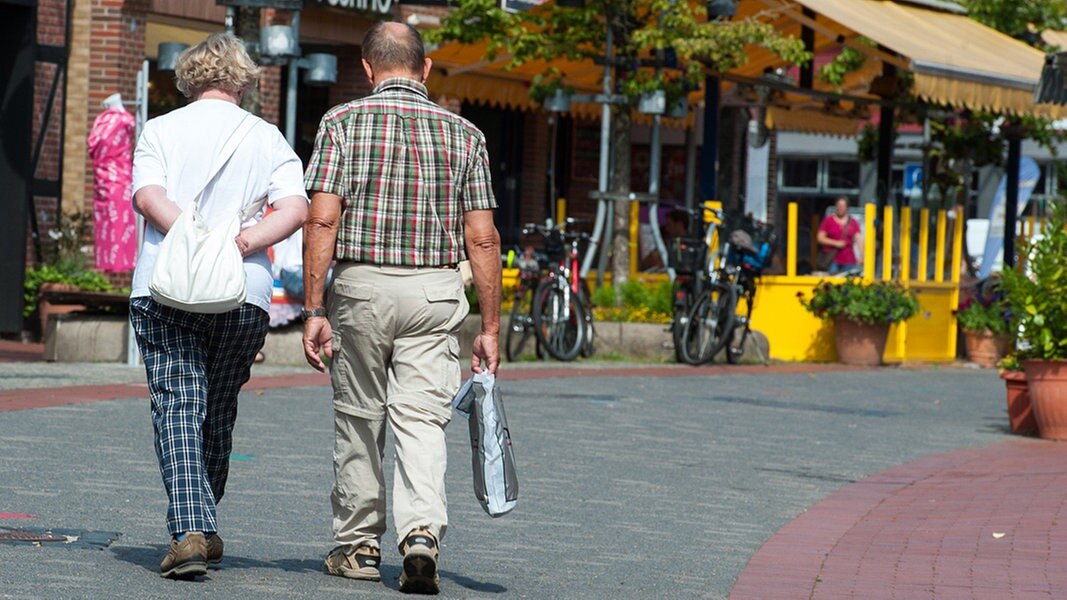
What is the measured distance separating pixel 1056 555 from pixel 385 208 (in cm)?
307

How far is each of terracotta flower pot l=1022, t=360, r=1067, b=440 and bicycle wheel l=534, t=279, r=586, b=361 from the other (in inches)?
221

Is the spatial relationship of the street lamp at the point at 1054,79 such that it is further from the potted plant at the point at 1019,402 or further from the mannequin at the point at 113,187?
the mannequin at the point at 113,187

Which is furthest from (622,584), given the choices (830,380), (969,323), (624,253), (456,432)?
(969,323)

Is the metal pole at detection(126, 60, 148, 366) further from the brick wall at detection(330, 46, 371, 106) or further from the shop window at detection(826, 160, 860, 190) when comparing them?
the shop window at detection(826, 160, 860, 190)

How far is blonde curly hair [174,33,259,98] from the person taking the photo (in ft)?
20.4

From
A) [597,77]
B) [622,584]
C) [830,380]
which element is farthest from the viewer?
[597,77]

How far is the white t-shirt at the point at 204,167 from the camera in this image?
615cm

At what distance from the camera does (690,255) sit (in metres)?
18.5

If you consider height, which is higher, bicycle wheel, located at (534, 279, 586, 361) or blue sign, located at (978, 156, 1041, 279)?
blue sign, located at (978, 156, 1041, 279)

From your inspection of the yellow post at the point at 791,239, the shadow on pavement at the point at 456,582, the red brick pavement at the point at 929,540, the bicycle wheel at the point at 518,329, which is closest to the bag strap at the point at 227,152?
the shadow on pavement at the point at 456,582

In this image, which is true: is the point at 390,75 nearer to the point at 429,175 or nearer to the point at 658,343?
the point at 429,175

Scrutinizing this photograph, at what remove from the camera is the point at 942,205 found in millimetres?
23922

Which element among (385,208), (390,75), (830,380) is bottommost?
(830,380)

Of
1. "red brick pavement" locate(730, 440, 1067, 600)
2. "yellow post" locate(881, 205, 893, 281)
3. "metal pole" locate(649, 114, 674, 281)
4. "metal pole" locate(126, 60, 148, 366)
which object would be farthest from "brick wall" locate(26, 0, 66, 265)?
"red brick pavement" locate(730, 440, 1067, 600)
